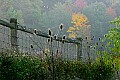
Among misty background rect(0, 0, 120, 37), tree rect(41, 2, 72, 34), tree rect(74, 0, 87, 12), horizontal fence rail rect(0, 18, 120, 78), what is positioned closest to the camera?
horizontal fence rail rect(0, 18, 120, 78)

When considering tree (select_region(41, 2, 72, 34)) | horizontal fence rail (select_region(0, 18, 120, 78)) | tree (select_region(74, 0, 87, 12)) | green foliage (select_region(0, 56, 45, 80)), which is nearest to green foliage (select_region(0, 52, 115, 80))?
green foliage (select_region(0, 56, 45, 80))

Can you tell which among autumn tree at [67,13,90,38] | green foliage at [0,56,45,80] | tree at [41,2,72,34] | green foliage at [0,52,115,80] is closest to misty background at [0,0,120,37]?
tree at [41,2,72,34]

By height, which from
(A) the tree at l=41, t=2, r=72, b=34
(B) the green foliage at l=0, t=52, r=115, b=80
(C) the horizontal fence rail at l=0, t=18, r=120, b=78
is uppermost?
(A) the tree at l=41, t=2, r=72, b=34

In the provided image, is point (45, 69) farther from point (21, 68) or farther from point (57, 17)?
point (57, 17)

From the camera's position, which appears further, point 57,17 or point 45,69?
point 57,17

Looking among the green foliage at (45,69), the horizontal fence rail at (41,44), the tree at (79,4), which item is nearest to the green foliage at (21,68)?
the green foliage at (45,69)

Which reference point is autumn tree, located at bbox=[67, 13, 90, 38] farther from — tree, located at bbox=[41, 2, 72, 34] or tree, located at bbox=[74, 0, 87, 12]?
tree, located at bbox=[74, 0, 87, 12]

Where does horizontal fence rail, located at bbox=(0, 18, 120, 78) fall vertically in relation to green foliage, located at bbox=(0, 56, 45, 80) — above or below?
above

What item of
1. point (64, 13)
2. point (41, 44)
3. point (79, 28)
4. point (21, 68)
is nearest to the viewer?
point (41, 44)

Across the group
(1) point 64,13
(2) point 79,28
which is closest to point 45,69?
(2) point 79,28

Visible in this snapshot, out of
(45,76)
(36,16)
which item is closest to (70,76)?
(45,76)

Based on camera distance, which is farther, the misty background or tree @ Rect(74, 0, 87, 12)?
tree @ Rect(74, 0, 87, 12)

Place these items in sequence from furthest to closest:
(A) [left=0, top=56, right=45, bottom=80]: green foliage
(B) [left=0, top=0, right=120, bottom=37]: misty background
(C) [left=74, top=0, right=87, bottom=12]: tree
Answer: (C) [left=74, top=0, right=87, bottom=12]: tree < (B) [left=0, top=0, right=120, bottom=37]: misty background < (A) [left=0, top=56, right=45, bottom=80]: green foliage

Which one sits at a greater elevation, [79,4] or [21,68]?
[79,4]
